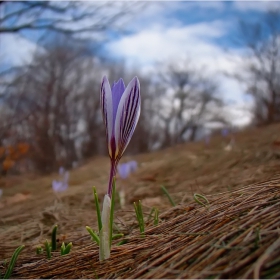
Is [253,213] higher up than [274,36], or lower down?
lower down

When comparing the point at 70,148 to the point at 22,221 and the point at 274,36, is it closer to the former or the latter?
the point at 274,36

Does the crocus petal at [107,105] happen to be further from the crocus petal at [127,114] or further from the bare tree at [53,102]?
the bare tree at [53,102]

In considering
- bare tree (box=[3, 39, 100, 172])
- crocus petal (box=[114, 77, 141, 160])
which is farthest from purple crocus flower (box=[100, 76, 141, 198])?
bare tree (box=[3, 39, 100, 172])

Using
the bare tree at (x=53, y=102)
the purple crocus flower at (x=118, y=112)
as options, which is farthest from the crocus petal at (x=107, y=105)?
the bare tree at (x=53, y=102)

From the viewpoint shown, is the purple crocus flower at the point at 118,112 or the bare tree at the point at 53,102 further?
the bare tree at the point at 53,102

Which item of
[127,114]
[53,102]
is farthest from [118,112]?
[53,102]

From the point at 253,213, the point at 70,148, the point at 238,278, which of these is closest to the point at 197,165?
the point at 253,213

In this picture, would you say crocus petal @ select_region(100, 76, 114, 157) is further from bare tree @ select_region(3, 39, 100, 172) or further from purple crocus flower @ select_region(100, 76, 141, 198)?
bare tree @ select_region(3, 39, 100, 172)

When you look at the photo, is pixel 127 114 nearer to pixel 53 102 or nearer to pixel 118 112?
pixel 118 112
